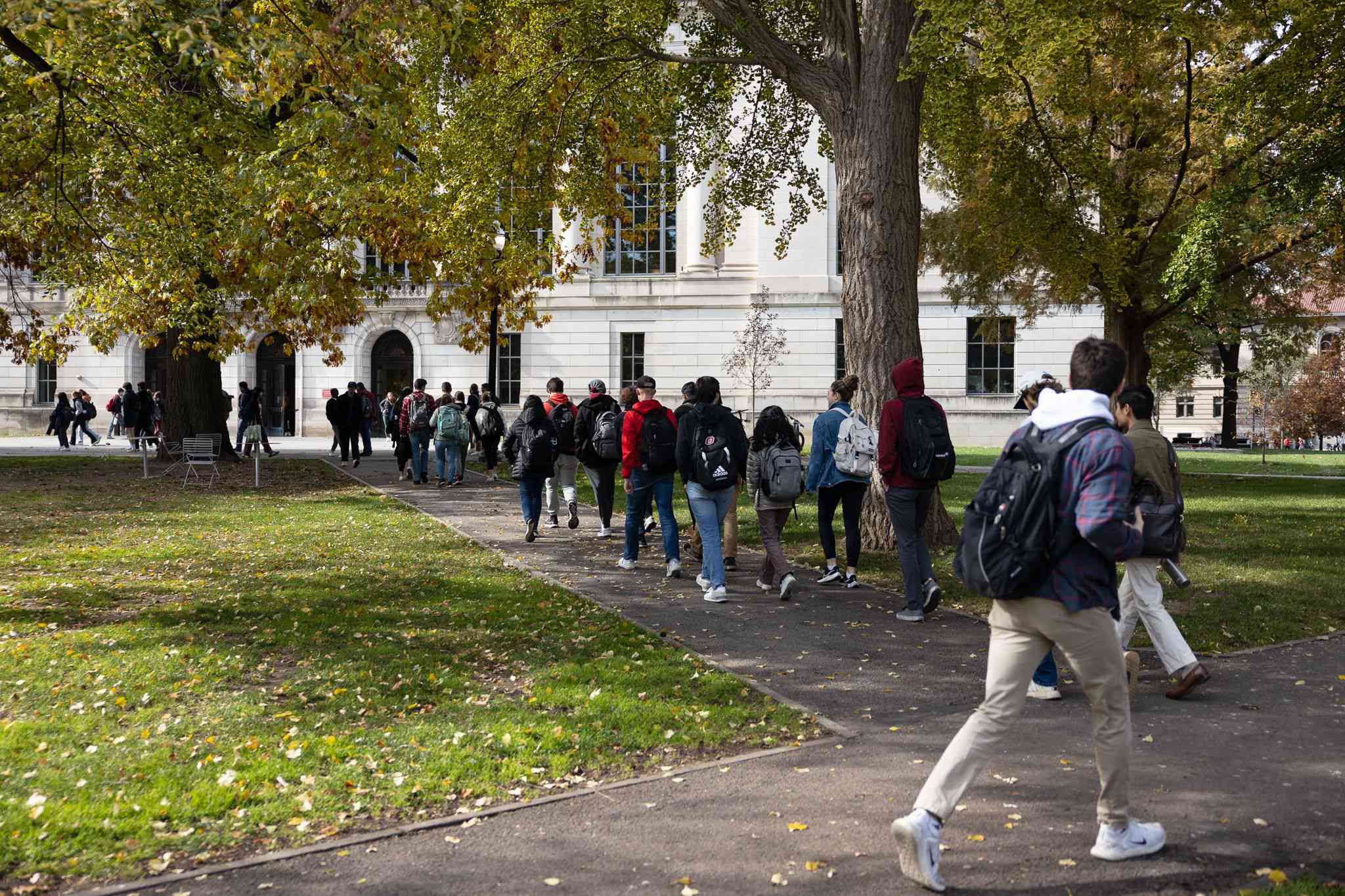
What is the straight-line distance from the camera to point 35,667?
22.7 feet

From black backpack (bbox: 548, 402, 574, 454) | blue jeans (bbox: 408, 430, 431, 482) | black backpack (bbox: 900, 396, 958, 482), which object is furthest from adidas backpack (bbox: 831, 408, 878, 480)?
blue jeans (bbox: 408, 430, 431, 482)

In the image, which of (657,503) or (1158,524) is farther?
(657,503)

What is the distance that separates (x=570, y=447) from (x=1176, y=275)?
29.1 feet

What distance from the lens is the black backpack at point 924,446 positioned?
8.47 m

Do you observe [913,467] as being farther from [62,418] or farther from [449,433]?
[62,418]

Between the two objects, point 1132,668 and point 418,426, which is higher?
point 418,426

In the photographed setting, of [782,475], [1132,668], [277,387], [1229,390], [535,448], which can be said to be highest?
[1229,390]

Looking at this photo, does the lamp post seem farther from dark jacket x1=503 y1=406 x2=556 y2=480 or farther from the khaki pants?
the khaki pants

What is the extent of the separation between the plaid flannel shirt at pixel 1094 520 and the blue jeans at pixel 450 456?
52.8 feet

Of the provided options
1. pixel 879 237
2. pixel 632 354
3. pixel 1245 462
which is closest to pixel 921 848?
pixel 879 237

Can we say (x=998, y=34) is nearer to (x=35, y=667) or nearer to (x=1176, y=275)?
(x=1176, y=275)

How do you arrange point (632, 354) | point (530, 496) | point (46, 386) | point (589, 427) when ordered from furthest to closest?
point (46, 386) → point (632, 354) → point (530, 496) → point (589, 427)

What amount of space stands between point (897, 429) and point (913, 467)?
0.30 m

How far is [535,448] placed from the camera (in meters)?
12.6
